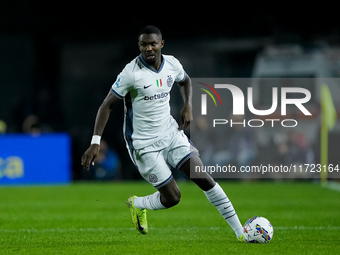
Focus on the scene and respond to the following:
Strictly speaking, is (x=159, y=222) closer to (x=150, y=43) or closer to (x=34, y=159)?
(x=150, y=43)

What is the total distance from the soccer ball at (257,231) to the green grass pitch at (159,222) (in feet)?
0.34

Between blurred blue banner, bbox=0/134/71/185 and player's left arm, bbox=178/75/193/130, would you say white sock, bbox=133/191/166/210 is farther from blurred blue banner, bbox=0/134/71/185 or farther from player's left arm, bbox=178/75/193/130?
blurred blue banner, bbox=0/134/71/185

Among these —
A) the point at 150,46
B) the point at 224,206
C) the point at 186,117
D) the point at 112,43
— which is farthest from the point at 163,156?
the point at 112,43

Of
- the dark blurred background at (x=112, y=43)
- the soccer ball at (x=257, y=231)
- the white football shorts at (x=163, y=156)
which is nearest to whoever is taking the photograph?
the soccer ball at (x=257, y=231)

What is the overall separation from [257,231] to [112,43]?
45.7ft

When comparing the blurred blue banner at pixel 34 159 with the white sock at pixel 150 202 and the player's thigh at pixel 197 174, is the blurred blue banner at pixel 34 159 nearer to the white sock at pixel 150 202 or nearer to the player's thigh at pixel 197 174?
the white sock at pixel 150 202

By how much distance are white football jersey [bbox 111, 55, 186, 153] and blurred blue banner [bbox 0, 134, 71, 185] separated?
31.5 ft

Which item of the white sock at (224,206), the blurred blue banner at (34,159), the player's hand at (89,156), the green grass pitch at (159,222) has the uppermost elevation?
the player's hand at (89,156)

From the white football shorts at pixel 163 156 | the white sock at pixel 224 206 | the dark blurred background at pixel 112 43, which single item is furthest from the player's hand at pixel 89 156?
the dark blurred background at pixel 112 43

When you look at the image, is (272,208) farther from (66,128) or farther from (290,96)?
(66,128)

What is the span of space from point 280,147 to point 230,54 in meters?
3.68

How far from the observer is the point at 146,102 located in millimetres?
6414

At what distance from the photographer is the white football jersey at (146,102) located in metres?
6.32

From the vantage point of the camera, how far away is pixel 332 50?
19.1 m
